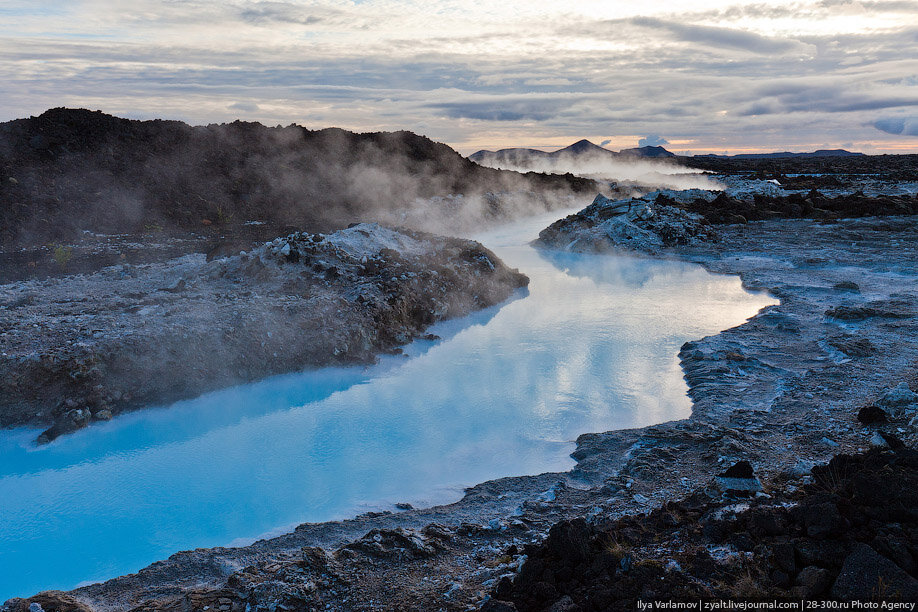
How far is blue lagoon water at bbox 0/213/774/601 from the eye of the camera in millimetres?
4992

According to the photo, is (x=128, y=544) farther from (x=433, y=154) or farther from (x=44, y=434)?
(x=433, y=154)

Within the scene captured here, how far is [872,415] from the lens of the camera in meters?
5.95

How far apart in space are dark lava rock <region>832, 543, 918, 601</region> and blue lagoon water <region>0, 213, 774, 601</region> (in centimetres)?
312

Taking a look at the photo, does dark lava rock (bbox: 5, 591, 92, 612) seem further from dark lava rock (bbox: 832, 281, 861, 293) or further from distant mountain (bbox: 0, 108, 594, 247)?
distant mountain (bbox: 0, 108, 594, 247)

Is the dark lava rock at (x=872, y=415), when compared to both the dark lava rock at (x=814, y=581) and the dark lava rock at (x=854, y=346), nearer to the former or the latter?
the dark lava rock at (x=854, y=346)

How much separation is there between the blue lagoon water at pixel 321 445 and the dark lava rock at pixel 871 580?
3.12 metres

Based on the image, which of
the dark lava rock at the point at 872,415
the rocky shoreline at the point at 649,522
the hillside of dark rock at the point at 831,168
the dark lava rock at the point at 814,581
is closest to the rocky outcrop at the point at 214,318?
the rocky shoreline at the point at 649,522

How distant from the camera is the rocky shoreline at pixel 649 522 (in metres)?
3.40

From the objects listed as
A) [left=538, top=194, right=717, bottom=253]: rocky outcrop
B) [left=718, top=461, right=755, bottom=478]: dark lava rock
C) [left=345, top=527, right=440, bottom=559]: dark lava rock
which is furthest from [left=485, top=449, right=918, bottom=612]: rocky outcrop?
[left=538, top=194, right=717, bottom=253]: rocky outcrop

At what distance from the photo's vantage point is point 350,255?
11.5 m

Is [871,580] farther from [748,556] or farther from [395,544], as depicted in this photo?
[395,544]

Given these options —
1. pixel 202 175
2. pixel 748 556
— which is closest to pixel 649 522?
pixel 748 556

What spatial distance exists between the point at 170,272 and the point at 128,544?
7.82 metres

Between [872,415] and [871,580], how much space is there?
3891 millimetres
